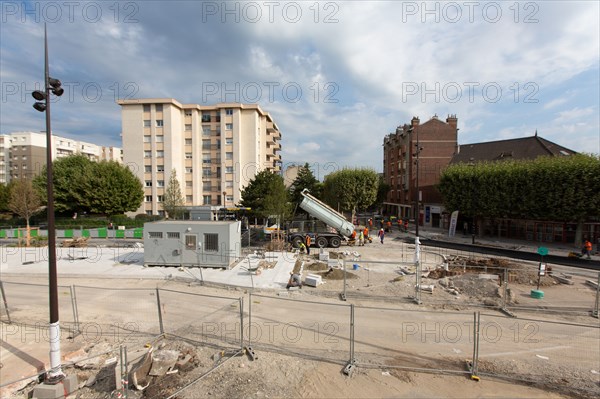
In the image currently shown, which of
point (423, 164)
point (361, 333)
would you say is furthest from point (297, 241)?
point (423, 164)

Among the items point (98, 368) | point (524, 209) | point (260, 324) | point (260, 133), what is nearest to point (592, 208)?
point (524, 209)

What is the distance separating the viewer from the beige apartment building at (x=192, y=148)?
43500mm

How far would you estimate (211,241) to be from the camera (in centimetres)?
1541

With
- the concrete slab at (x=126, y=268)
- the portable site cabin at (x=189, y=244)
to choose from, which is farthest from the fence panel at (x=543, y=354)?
the portable site cabin at (x=189, y=244)

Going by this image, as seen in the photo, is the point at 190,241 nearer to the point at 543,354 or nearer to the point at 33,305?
the point at 33,305

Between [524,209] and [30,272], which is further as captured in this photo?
[524,209]

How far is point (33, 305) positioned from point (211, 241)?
7376 millimetres

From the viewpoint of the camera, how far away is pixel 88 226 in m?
30.5

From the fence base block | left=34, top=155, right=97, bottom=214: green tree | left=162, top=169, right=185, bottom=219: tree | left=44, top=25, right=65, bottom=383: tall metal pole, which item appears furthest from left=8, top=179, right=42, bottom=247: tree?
the fence base block

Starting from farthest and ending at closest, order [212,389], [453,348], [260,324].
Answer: [260,324]
[453,348]
[212,389]

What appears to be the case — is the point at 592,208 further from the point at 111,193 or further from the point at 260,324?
the point at 111,193

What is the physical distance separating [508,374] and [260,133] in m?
48.5

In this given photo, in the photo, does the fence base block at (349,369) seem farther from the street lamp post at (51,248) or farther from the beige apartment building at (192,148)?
the beige apartment building at (192,148)

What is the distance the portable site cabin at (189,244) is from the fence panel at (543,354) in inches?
472
